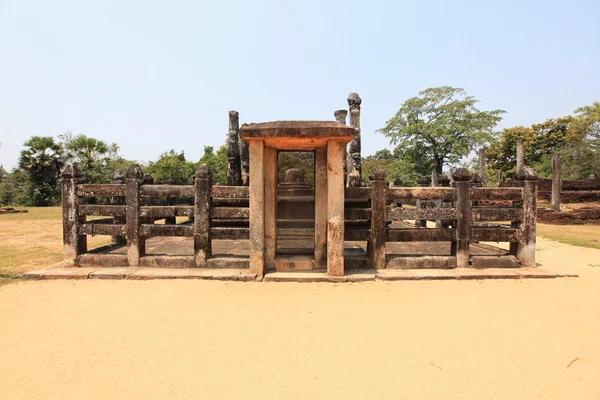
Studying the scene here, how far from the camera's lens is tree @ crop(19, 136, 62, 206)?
102 ft

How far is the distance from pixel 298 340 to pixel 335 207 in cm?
240

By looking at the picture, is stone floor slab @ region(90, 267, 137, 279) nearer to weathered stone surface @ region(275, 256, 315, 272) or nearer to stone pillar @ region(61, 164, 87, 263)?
stone pillar @ region(61, 164, 87, 263)

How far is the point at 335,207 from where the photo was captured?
5281 mm

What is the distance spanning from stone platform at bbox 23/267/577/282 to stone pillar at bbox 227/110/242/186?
8.95m

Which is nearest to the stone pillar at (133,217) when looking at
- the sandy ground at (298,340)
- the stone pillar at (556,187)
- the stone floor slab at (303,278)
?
the sandy ground at (298,340)

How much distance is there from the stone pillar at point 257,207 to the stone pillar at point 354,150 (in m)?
6.92

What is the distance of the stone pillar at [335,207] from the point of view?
5.25 meters

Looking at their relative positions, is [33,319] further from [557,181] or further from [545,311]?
[557,181]

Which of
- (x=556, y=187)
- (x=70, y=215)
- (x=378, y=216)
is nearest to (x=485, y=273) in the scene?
(x=378, y=216)

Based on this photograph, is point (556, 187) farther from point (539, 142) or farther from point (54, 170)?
point (54, 170)

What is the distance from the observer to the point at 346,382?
8.70 ft

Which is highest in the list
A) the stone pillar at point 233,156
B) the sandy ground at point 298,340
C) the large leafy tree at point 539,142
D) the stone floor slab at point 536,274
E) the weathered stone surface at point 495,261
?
the large leafy tree at point 539,142

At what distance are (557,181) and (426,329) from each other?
70.0 ft

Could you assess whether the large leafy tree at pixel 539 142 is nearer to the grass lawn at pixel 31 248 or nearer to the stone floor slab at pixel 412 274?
the grass lawn at pixel 31 248
